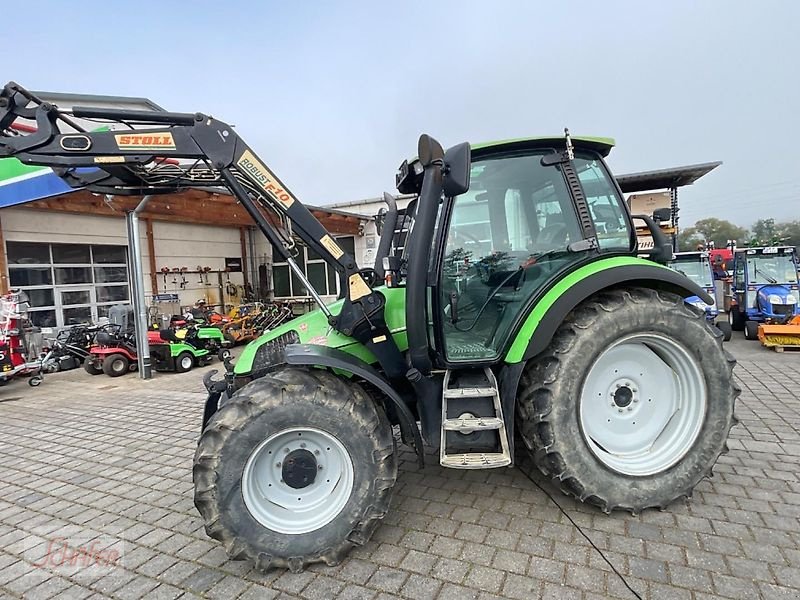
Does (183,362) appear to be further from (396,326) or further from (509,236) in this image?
(509,236)

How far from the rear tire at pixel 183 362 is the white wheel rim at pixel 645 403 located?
8646mm

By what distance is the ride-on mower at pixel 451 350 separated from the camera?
2650 millimetres

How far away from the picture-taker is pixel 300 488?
2766 mm

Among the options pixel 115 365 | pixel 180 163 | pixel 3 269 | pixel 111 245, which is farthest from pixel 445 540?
pixel 111 245

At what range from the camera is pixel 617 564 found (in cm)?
252

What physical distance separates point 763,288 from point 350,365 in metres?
11.5

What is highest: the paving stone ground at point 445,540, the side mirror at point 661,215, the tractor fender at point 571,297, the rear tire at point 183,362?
the side mirror at point 661,215

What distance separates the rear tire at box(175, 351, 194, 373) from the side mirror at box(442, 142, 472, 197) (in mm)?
8577

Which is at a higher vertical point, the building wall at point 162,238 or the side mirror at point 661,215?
the building wall at point 162,238

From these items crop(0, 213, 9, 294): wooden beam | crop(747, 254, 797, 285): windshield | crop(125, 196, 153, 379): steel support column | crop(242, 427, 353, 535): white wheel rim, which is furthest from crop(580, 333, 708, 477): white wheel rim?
crop(0, 213, 9, 294): wooden beam

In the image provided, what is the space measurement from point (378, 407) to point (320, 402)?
44 cm

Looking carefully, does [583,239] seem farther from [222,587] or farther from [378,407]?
[222,587]

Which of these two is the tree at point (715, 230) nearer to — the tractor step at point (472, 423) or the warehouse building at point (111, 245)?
the warehouse building at point (111, 245)

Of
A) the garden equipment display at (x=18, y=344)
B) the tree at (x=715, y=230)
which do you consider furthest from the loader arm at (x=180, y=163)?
the tree at (x=715, y=230)
